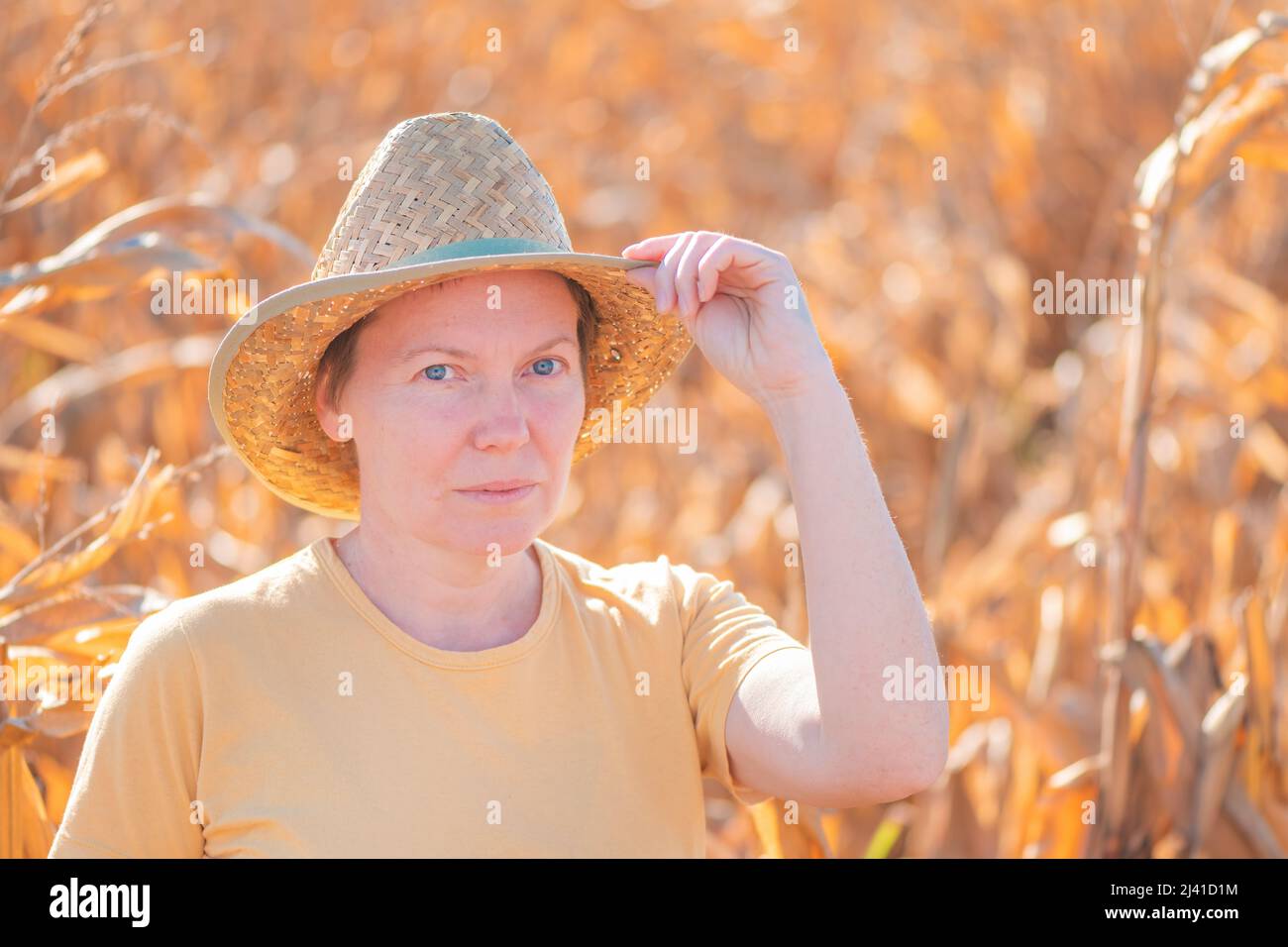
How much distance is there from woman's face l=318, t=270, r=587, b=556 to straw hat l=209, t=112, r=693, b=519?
1.2 inches

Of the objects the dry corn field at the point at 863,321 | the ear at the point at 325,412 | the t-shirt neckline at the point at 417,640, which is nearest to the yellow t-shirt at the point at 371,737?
the t-shirt neckline at the point at 417,640

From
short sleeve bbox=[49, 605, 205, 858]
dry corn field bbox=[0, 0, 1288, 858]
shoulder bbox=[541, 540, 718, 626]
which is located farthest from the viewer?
dry corn field bbox=[0, 0, 1288, 858]

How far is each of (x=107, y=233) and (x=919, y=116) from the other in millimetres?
2992

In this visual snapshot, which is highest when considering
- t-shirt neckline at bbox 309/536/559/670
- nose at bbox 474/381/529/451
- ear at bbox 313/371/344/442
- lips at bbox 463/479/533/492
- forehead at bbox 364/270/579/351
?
forehead at bbox 364/270/579/351

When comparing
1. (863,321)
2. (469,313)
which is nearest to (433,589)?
(469,313)

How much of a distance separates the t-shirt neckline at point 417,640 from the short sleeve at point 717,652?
0.50 ft

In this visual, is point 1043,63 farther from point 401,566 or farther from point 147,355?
point 401,566

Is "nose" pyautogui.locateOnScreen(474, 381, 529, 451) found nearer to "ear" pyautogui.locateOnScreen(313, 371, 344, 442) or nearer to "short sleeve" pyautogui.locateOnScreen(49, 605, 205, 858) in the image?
"ear" pyautogui.locateOnScreen(313, 371, 344, 442)

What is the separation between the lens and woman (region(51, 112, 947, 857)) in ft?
4.45

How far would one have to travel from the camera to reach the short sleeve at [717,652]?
1.51 m

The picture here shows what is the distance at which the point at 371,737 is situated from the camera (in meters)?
1.38

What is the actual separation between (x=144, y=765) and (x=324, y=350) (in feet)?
1.39

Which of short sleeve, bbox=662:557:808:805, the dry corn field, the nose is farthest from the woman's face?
the dry corn field

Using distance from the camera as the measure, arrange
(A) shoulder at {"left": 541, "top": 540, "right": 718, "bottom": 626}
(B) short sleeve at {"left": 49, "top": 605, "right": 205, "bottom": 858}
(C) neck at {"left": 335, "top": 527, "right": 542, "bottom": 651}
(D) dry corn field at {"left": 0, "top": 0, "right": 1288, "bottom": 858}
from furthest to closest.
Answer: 1. (D) dry corn field at {"left": 0, "top": 0, "right": 1288, "bottom": 858}
2. (A) shoulder at {"left": 541, "top": 540, "right": 718, "bottom": 626}
3. (C) neck at {"left": 335, "top": 527, "right": 542, "bottom": 651}
4. (B) short sleeve at {"left": 49, "top": 605, "right": 205, "bottom": 858}
